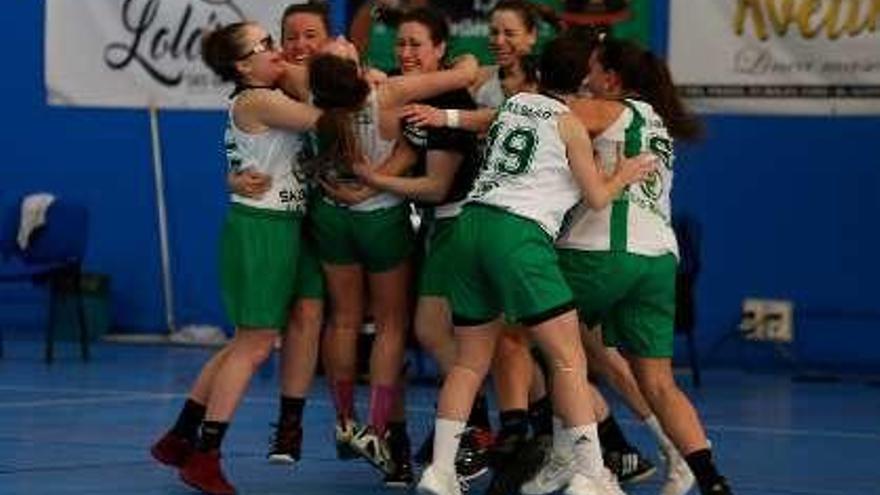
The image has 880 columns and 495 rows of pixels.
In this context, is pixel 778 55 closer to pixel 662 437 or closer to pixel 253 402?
pixel 253 402

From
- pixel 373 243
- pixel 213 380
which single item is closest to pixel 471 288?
pixel 373 243

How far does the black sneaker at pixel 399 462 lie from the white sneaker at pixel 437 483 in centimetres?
63

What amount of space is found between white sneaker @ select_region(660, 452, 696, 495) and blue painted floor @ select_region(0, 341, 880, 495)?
276 millimetres

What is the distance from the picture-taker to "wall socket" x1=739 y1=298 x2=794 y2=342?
1367 centimetres

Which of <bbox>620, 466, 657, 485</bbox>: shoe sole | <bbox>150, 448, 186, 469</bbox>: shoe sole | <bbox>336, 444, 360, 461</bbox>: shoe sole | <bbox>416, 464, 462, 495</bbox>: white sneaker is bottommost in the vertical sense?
<bbox>620, 466, 657, 485</bbox>: shoe sole

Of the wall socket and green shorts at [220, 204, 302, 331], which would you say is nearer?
green shorts at [220, 204, 302, 331]

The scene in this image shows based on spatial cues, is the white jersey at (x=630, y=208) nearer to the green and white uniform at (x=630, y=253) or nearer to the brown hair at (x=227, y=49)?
the green and white uniform at (x=630, y=253)

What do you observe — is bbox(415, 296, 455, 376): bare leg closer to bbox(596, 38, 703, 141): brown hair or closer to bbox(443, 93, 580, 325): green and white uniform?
bbox(443, 93, 580, 325): green and white uniform

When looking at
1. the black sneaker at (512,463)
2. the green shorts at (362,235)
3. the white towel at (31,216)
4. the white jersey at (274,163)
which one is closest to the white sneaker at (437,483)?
the black sneaker at (512,463)

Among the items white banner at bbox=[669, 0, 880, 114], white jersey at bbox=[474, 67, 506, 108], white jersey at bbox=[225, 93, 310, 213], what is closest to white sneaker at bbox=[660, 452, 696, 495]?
white jersey at bbox=[474, 67, 506, 108]

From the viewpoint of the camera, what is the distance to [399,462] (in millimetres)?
8531

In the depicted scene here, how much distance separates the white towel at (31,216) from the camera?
14398 millimetres

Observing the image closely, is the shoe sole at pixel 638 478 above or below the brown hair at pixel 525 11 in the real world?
below

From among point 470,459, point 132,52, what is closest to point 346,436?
point 470,459
